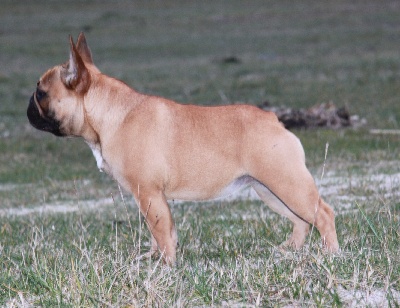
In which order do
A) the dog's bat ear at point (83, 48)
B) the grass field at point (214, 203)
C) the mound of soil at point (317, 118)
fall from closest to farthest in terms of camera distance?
the grass field at point (214, 203) → the dog's bat ear at point (83, 48) → the mound of soil at point (317, 118)

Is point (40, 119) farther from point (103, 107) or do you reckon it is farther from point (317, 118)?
point (317, 118)

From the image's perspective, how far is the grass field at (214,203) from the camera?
557cm

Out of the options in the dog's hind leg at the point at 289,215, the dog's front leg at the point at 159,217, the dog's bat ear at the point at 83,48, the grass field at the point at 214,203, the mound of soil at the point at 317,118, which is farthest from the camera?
the mound of soil at the point at 317,118

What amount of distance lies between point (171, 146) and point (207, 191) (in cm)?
47

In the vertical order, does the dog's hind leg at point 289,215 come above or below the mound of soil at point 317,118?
above

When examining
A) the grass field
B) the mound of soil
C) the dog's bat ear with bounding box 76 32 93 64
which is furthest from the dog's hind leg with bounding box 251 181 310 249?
the mound of soil

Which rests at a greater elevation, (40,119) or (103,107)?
(103,107)

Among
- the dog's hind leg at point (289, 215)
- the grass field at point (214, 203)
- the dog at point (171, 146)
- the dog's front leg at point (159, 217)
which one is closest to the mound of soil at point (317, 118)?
the grass field at point (214, 203)

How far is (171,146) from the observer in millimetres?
7164

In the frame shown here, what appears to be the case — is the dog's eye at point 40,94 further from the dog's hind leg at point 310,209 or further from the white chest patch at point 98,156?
the dog's hind leg at point 310,209

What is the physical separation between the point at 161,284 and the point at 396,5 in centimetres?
4782

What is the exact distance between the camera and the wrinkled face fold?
739cm

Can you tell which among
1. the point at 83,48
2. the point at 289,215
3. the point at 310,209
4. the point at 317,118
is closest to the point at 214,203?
the point at 289,215

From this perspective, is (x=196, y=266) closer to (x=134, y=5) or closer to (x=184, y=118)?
(x=184, y=118)
